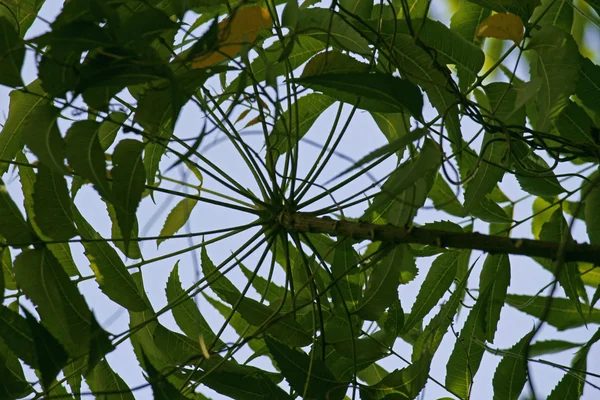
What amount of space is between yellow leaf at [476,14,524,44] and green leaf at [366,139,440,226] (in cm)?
15

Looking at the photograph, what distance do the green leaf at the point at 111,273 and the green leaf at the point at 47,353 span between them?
0.53 ft

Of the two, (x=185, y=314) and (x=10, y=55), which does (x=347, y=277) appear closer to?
(x=185, y=314)

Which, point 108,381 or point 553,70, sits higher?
point 553,70

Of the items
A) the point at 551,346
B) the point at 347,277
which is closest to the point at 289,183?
the point at 347,277

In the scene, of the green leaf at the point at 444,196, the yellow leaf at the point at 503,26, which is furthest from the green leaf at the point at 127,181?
the green leaf at the point at 444,196

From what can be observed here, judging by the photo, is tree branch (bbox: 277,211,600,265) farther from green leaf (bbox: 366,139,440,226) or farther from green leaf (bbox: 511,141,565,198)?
green leaf (bbox: 511,141,565,198)

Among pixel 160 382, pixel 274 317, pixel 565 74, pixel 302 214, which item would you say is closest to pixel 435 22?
pixel 565 74

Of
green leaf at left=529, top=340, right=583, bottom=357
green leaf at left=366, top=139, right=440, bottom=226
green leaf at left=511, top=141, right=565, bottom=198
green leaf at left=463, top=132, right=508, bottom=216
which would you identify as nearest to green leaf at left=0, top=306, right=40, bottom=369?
green leaf at left=366, top=139, right=440, bottom=226

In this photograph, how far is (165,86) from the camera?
710 mm

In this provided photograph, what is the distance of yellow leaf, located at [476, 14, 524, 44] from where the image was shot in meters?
0.81

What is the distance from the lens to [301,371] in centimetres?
82

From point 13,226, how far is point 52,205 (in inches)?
2.1

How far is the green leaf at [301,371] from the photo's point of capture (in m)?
0.81

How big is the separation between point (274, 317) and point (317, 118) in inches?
12.5
